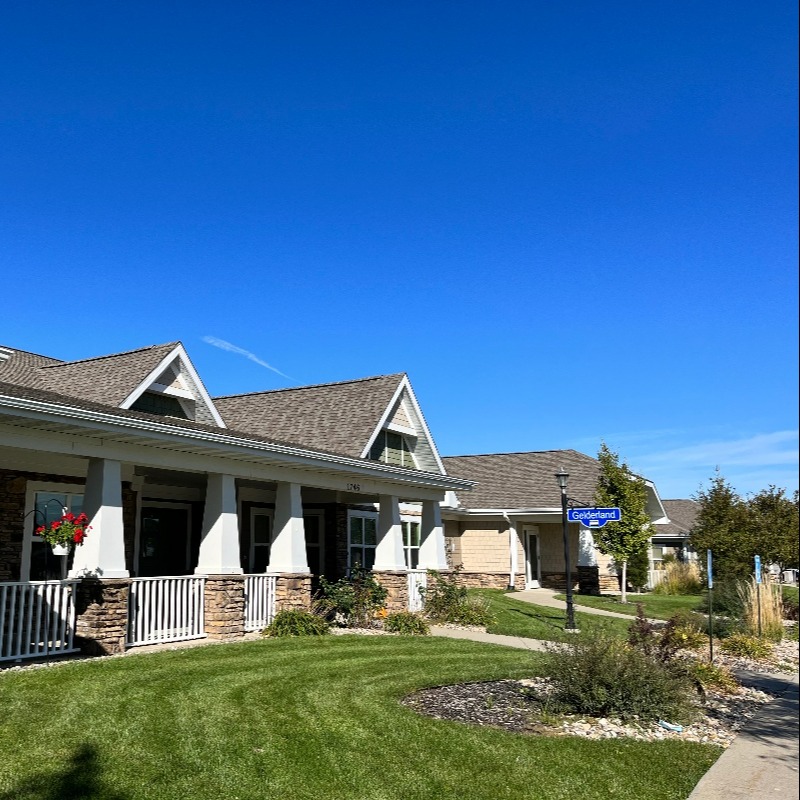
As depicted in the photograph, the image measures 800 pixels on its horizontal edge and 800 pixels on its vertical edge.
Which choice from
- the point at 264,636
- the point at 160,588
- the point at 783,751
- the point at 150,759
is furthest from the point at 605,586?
the point at 150,759

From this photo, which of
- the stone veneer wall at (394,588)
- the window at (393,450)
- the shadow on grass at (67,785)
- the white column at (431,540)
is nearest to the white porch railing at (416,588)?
the stone veneer wall at (394,588)

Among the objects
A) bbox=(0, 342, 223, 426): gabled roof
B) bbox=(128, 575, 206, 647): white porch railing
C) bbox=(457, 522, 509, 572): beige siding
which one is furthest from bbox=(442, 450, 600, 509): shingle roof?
bbox=(128, 575, 206, 647): white porch railing

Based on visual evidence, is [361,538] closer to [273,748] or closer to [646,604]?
[646,604]

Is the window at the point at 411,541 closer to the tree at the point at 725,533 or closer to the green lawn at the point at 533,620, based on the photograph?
the green lawn at the point at 533,620

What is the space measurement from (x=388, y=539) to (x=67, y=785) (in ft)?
44.1

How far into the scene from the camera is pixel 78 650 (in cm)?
1151

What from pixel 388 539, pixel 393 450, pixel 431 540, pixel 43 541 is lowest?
pixel 431 540

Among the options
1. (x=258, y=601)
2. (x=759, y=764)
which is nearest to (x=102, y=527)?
(x=258, y=601)

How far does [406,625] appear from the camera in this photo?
16.5 meters

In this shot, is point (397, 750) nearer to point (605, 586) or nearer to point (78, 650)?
point (78, 650)

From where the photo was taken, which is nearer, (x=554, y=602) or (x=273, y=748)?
(x=273, y=748)

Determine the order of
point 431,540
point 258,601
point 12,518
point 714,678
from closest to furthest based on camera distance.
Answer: point 714,678 → point 12,518 → point 258,601 → point 431,540

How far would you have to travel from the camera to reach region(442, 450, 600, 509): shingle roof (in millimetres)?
30516

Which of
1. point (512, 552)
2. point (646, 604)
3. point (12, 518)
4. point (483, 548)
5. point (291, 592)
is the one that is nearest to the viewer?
point (12, 518)
